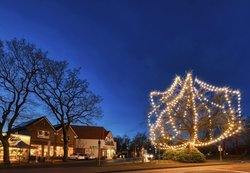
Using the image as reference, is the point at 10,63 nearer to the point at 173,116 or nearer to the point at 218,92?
the point at 173,116

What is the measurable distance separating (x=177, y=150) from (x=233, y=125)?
8281 mm

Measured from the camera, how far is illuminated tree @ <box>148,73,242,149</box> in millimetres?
35312

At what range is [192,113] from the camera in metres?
36.6

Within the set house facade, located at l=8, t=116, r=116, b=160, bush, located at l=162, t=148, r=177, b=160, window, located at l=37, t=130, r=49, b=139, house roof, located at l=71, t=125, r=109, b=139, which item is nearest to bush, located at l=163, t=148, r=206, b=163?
bush, located at l=162, t=148, r=177, b=160

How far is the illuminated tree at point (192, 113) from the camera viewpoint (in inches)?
1390

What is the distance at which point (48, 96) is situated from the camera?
49.8 m

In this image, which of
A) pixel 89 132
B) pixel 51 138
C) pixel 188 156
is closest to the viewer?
pixel 188 156

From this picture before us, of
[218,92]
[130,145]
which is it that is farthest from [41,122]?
[130,145]

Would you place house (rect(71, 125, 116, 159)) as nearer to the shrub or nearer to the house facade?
the house facade

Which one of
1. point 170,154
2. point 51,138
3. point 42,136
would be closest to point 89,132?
point 51,138

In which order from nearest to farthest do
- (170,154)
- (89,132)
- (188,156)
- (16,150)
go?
1. (188,156)
2. (170,154)
3. (16,150)
4. (89,132)

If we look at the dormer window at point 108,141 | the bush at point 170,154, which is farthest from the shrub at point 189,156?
the dormer window at point 108,141

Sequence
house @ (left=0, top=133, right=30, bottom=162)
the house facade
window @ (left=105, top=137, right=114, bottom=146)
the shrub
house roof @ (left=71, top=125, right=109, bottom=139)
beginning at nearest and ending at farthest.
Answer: the shrub → house @ (left=0, top=133, right=30, bottom=162) → the house facade → house roof @ (left=71, top=125, right=109, bottom=139) → window @ (left=105, top=137, right=114, bottom=146)

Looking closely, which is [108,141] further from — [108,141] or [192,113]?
[192,113]
